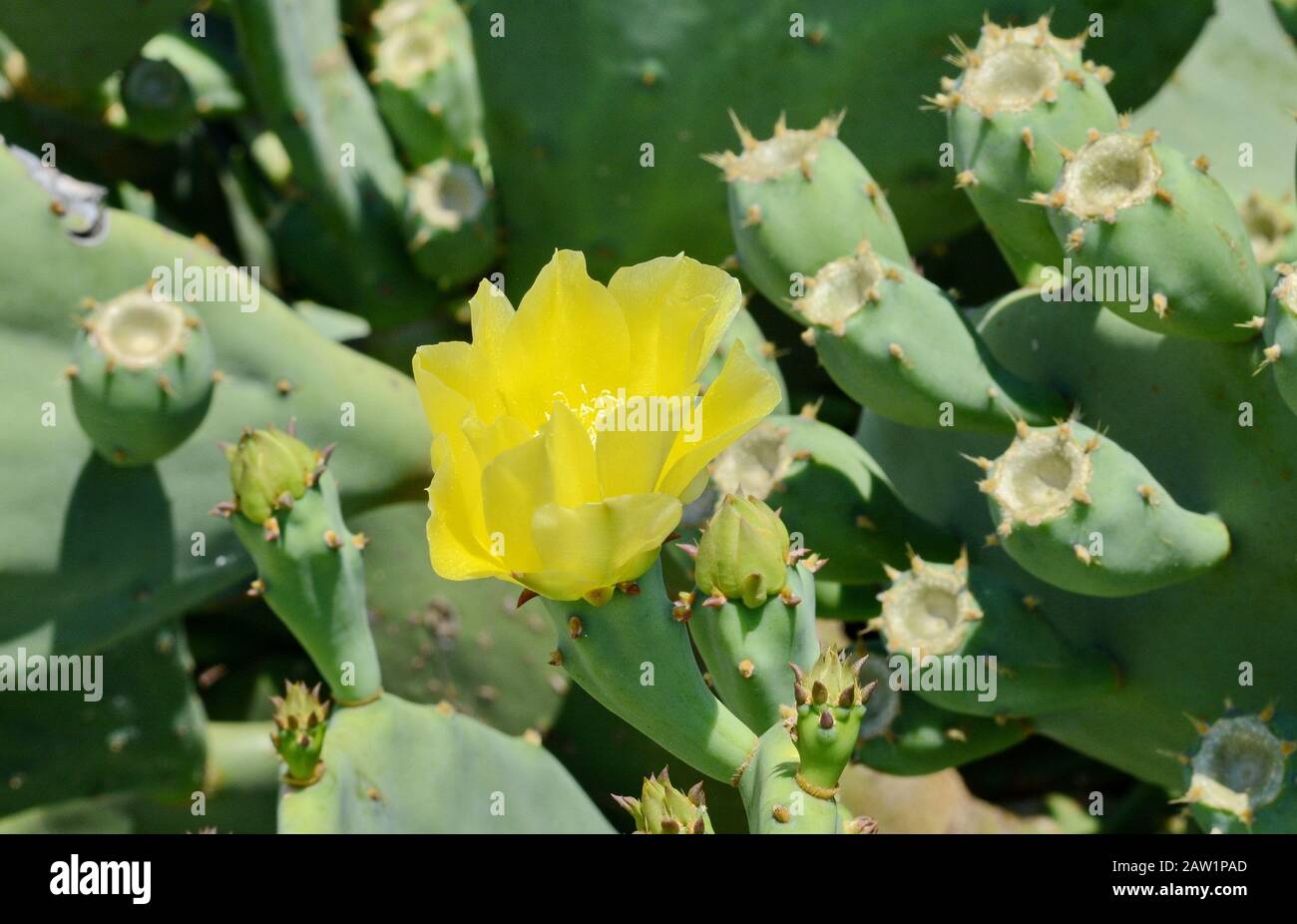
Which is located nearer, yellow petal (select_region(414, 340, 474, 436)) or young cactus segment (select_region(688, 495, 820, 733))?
yellow petal (select_region(414, 340, 474, 436))

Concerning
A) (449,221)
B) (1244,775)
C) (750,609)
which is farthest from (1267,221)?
(750,609)

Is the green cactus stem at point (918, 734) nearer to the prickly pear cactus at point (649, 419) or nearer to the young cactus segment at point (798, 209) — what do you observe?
the prickly pear cactus at point (649, 419)

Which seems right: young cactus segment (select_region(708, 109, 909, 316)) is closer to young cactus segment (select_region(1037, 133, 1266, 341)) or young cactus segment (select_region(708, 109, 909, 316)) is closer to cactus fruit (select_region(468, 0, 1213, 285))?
young cactus segment (select_region(1037, 133, 1266, 341))

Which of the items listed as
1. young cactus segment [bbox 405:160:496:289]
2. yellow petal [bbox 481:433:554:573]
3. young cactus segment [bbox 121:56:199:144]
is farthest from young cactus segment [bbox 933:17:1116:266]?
young cactus segment [bbox 121:56:199:144]

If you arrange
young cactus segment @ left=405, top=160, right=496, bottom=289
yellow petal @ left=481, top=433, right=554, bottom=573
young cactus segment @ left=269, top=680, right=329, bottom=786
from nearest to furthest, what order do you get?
yellow petal @ left=481, top=433, right=554, bottom=573 → young cactus segment @ left=269, top=680, right=329, bottom=786 → young cactus segment @ left=405, top=160, right=496, bottom=289

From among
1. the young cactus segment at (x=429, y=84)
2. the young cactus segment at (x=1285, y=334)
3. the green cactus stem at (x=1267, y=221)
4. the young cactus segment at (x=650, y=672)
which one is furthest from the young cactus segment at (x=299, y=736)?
the green cactus stem at (x=1267, y=221)
